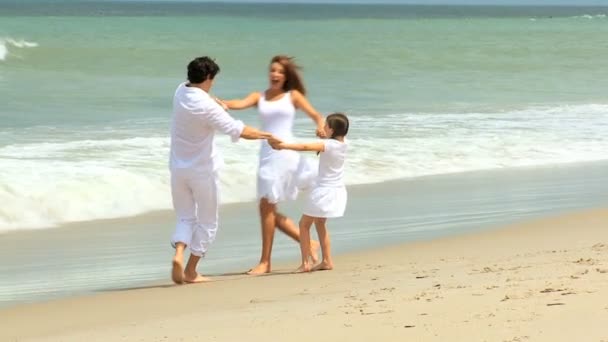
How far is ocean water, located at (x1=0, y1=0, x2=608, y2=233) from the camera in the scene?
1102 cm

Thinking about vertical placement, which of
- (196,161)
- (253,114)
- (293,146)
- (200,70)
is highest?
(200,70)

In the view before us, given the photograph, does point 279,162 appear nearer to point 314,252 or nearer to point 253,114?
point 314,252

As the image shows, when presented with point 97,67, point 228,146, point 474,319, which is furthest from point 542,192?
point 97,67

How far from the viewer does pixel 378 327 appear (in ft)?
16.6

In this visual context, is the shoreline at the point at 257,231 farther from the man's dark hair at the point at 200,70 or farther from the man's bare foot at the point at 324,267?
the man's dark hair at the point at 200,70

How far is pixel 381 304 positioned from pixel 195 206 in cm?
209

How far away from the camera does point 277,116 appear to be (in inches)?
298

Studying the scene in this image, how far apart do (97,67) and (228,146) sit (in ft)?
56.2

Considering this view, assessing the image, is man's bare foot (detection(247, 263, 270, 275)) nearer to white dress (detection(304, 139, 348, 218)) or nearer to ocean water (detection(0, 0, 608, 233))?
white dress (detection(304, 139, 348, 218))

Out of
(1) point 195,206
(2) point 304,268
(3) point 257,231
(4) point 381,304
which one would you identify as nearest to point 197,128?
(1) point 195,206

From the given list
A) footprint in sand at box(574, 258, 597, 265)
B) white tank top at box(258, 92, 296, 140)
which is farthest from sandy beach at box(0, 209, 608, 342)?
white tank top at box(258, 92, 296, 140)

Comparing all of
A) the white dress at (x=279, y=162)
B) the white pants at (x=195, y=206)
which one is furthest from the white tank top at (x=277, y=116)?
the white pants at (x=195, y=206)

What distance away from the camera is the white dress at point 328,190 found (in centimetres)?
756

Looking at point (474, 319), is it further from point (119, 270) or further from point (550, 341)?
point (119, 270)
